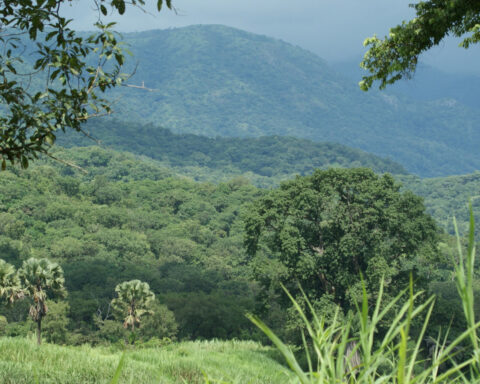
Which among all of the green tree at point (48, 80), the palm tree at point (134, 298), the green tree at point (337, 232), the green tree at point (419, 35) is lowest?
the palm tree at point (134, 298)

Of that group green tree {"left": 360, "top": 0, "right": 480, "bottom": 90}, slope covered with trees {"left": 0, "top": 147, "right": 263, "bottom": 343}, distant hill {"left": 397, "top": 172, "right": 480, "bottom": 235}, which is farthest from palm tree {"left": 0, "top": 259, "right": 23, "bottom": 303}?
distant hill {"left": 397, "top": 172, "right": 480, "bottom": 235}

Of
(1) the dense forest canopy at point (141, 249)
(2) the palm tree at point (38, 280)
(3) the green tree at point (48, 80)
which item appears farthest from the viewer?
(1) the dense forest canopy at point (141, 249)

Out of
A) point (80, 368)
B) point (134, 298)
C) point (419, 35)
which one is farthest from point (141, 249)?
point (419, 35)

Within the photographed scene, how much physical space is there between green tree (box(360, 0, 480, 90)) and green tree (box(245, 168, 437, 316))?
1671cm

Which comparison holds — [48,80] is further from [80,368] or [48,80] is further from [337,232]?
[337,232]

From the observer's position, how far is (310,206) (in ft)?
88.8

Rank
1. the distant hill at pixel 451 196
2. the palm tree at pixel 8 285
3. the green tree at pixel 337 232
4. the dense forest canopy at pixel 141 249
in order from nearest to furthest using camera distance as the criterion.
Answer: the green tree at pixel 337 232, the palm tree at pixel 8 285, the dense forest canopy at pixel 141 249, the distant hill at pixel 451 196

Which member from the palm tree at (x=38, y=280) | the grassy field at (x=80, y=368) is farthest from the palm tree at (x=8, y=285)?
the grassy field at (x=80, y=368)

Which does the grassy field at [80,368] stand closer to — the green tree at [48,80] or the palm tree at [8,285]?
the green tree at [48,80]

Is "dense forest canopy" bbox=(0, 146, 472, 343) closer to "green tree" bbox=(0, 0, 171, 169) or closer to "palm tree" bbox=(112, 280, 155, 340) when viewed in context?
"palm tree" bbox=(112, 280, 155, 340)

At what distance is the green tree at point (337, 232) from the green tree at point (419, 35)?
1671 cm

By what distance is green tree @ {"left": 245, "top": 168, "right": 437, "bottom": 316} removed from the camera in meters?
25.8

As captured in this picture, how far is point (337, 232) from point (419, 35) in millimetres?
19303

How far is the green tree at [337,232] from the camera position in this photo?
2583cm
